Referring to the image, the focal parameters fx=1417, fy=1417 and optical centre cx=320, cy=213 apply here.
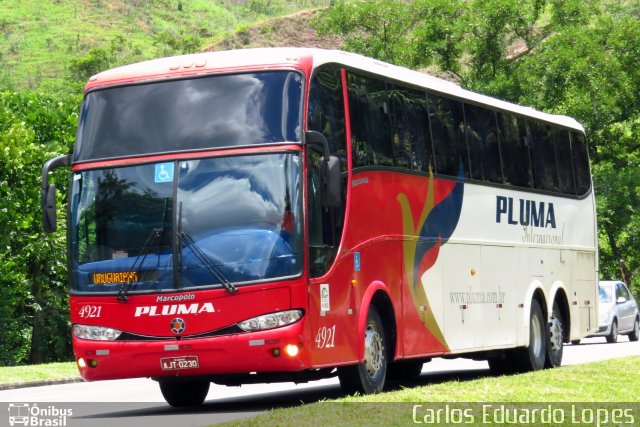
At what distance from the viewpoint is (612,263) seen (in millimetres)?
58656

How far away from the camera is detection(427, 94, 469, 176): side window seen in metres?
19.0

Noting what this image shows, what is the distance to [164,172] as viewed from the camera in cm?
1518

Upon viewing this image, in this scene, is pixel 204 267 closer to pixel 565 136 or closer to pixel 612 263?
pixel 565 136

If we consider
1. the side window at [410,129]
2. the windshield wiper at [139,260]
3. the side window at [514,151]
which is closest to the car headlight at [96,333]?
the windshield wiper at [139,260]

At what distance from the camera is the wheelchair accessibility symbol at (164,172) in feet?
49.6

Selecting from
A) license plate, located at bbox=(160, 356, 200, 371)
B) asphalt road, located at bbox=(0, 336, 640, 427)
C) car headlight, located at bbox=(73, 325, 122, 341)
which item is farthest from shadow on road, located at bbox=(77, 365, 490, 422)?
car headlight, located at bbox=(73, 325, 122, 341)

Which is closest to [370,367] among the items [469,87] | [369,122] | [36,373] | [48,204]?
[369,122]

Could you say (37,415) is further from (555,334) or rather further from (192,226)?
(555,334)

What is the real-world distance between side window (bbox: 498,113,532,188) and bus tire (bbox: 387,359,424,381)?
10.3ft

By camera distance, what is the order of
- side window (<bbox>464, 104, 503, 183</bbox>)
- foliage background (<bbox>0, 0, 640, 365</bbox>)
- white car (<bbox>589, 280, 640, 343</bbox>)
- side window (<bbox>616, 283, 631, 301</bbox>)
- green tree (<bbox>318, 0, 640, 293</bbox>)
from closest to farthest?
side window (<bbox>464, 104, 503, 183</bbox>) < white car (<bbox>589, 280, 640, 343</bbox>) < side window (<bbox>616, 283, 631, 301</bbox>) < foliage background (<bbox>0, 0, 640, 365</bbox>) < green tree (<bbox>318, 0, 640, 293</bbox>)

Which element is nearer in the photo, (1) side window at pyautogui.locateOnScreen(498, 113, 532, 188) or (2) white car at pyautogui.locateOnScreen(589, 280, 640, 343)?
(1) side window at pyautogui.locateOnScreen(498, 113, 532, 188)

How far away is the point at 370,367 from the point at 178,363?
2.60m

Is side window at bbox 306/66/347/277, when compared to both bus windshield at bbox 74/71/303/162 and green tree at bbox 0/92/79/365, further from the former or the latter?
green tree at bbox 0/92/79/365

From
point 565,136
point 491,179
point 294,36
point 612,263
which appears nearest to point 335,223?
point 491,179
